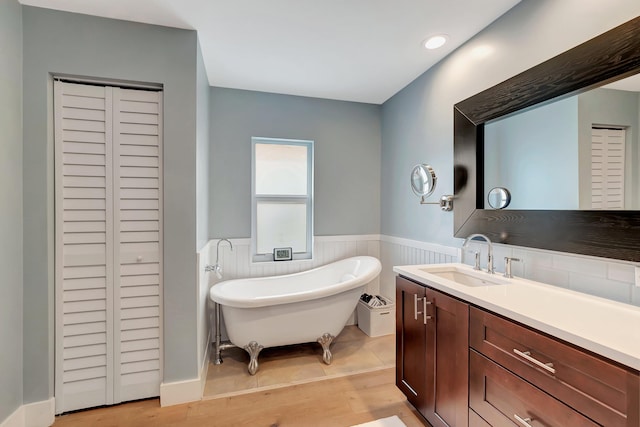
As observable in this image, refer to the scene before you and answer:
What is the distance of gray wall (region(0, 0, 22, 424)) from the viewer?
1.54 metres

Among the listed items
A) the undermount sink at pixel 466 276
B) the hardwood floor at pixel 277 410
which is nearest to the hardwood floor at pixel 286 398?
the hardwood floor at pixel 277 410

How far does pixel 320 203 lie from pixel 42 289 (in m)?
2.25

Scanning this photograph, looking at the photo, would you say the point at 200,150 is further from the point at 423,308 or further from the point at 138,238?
the point at 423,308

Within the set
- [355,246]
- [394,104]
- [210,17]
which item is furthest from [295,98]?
[355,246]

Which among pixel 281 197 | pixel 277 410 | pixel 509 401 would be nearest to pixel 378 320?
pixel 277 410

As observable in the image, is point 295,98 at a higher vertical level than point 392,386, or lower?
higher

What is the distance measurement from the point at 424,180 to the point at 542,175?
33.2 inches

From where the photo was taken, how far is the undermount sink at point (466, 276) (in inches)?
65.3

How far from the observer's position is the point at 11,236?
5.23 feet

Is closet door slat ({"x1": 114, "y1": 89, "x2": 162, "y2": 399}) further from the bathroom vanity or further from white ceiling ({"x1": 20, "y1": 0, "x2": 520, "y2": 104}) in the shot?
the bathroom vanity

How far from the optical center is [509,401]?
44.4 inches

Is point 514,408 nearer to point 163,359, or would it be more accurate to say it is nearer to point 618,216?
point 618,216

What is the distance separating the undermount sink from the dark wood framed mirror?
24cm

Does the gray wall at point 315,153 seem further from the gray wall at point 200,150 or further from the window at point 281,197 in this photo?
the gray wall at point 200,150
